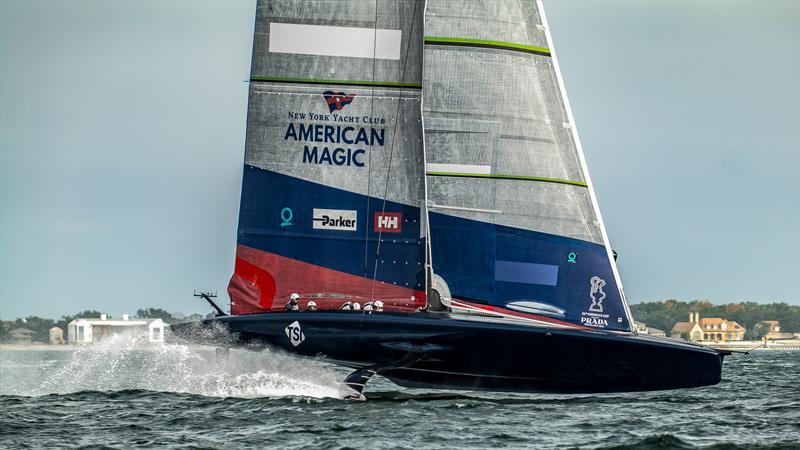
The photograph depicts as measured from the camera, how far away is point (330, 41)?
824 inches

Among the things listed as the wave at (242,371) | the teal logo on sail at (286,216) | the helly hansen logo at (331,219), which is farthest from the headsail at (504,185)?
the wave at (242,371)

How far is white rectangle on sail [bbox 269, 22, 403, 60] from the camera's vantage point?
20.9 meters

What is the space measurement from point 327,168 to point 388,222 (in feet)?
3.97

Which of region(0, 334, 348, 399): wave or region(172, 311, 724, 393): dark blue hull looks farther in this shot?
region(0, 334, 348, 399): wave

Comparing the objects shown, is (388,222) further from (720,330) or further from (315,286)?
(720,330)

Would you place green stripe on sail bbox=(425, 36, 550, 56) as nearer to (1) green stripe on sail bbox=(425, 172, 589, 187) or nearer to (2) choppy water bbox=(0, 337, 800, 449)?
(1) green stripe on sail bbox=(425, 172, 589, 187)

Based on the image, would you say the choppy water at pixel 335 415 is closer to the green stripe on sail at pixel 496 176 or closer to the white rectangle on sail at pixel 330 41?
the green stripe on sail at pixel 496 176

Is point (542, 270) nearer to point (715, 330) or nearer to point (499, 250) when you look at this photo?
point (499, 250)

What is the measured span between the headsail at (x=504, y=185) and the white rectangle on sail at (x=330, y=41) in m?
0.72

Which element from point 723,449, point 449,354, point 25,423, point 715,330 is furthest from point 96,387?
point 715,330

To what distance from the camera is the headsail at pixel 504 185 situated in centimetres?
2094

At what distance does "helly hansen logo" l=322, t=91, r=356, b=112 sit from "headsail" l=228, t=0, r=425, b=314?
1 cm

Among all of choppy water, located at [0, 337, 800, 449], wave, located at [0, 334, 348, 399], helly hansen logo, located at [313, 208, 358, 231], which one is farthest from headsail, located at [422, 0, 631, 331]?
wave, located at [0, 334, 348, 399]

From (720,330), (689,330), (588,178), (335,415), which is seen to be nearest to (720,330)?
(720,330)
